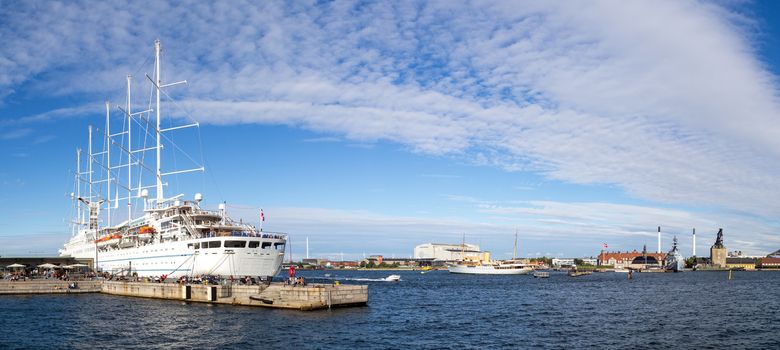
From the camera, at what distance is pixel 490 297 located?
293 feet

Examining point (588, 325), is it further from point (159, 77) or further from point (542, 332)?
point (159, 77)

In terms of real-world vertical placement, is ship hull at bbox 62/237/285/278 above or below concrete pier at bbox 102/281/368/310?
above

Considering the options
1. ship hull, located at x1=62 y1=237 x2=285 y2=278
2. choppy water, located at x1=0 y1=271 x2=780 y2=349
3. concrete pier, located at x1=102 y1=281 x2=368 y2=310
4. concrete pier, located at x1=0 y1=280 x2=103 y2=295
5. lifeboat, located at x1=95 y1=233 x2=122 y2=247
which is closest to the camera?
choppy water, located at x1=0 y1=271 x2=780 y2=349

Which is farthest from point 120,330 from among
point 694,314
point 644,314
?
point 694,314

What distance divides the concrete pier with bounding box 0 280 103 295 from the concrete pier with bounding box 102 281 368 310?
17.4 meters

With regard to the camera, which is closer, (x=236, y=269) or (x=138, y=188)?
(x=236, y=269)

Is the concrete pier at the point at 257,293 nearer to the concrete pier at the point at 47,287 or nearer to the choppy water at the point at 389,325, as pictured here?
the concrete pier at the point at 47,287

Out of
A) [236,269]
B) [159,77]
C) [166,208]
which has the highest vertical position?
[159,77]

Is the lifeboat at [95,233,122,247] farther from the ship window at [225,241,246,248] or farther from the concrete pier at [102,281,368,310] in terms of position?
the ship window at [225,241,246,248]

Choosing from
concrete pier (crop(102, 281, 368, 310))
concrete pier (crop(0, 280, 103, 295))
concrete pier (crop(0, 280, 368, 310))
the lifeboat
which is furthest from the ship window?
the lifeboat

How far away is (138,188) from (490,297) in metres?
61.0

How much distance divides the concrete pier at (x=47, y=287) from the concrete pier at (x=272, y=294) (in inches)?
686

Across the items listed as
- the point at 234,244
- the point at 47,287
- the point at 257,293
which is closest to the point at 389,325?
the point at 257,293

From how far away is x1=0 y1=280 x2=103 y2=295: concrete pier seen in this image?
262ft
